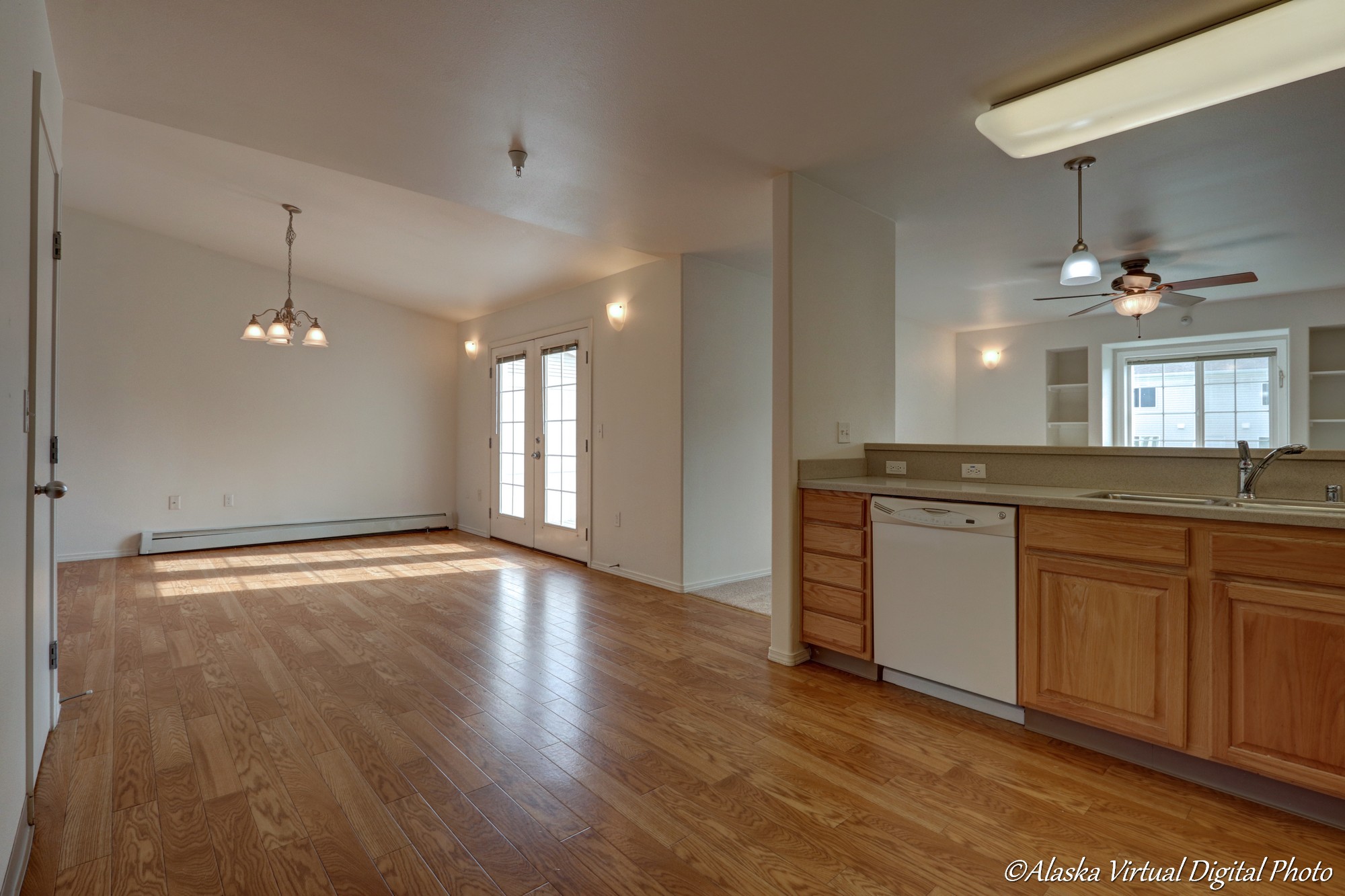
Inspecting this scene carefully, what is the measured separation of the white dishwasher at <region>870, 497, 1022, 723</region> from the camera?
2.48 meters

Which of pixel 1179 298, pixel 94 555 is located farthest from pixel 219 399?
pixel 1179 298

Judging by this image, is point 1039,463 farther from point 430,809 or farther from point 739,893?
point 430,809

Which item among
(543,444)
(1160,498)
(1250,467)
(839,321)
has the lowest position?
(1160,498)

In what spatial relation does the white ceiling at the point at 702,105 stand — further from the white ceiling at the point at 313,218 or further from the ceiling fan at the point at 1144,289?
the white ceiling at the point at 313,218

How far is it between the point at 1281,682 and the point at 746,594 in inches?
119

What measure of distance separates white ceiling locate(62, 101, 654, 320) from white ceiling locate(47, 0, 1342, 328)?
0.83m

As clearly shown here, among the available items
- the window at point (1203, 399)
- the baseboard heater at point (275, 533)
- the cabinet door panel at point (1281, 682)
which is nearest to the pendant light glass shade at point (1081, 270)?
the cabinet door panel at point (1281, 682)

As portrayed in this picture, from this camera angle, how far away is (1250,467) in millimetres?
2291

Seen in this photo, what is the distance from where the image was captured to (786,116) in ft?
8.80

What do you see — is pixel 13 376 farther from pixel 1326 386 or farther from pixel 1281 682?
pixel 1326 386

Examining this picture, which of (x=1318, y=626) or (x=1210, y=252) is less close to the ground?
(x=1210, y=252)

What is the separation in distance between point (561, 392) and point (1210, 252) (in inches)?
197

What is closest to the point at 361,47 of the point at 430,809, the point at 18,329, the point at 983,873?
the point at 18,329

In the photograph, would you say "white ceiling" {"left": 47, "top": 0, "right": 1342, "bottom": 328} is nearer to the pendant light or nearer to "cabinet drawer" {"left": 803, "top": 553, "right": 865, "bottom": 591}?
the pendant light
